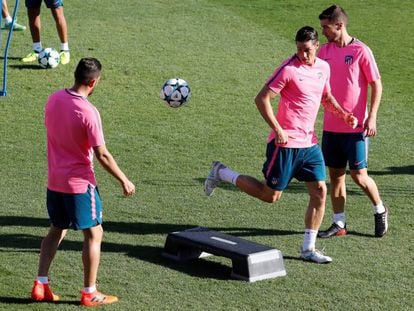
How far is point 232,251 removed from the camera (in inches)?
360

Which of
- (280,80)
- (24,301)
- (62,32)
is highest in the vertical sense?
(62,32)

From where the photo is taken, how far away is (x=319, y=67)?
9.54 m

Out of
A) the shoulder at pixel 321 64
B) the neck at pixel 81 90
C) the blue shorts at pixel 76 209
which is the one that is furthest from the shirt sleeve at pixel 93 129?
the shoulder at pixel 321 64

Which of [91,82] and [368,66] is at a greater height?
[368,66]

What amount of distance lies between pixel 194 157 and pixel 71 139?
499 centimetres

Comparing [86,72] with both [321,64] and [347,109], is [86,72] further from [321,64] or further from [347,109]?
[347,109]

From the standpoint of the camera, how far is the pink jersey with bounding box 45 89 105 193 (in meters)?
8.14

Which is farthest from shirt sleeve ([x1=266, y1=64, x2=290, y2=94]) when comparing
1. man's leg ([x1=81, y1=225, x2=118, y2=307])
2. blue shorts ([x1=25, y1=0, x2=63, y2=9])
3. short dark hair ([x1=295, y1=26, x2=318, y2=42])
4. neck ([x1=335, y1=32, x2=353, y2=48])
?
blue shorts ([x1=25, y1=0, x2=63, y2=9])

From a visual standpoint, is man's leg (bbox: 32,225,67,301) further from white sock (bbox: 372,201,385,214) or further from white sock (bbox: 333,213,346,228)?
white sock (bbox: 372,201,385,214)

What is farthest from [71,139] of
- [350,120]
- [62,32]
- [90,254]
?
[62,32]

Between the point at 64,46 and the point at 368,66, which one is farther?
the point at 64,46

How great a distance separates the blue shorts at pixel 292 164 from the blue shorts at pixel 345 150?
0.75m

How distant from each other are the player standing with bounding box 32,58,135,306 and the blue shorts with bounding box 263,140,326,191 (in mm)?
1695

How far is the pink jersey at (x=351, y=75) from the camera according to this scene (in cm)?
1021
